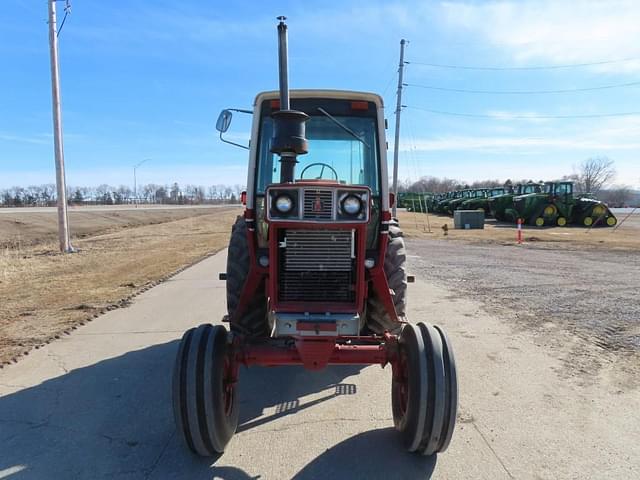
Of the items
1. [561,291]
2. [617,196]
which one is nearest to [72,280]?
[561,291]

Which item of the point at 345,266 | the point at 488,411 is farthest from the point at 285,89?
the point at 488,411

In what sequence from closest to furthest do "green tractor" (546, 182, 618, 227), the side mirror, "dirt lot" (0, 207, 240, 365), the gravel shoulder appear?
the side mirror
the gravel shoulder
"dirt lot" (0, 207, 240, 365)
"green tractor" (546, 182, 618, 227)

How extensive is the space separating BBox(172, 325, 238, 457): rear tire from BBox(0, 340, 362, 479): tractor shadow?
0.18m

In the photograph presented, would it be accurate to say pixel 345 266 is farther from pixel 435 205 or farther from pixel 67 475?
pixel 435 205

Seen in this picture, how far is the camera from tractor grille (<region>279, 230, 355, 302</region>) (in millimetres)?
3324

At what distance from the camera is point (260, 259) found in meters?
3.77

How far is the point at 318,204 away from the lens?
3172mm

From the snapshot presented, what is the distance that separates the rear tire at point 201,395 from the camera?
2.96 metres

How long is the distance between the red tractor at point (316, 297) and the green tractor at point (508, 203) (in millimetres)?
27874

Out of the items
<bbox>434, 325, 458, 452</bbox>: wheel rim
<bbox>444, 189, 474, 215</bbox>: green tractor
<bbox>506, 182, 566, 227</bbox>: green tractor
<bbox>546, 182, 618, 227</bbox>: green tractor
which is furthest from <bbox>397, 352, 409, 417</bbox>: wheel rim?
<bbox>444, 189, 474, 215</bbox>: green tractor

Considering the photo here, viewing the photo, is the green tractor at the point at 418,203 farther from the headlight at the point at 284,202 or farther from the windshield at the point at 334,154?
the headlight at the point at 284,202

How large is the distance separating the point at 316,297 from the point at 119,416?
1885 millimetres

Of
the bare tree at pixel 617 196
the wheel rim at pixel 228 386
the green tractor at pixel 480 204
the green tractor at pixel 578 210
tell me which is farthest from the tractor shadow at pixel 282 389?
the bare tree at pixel 617 196

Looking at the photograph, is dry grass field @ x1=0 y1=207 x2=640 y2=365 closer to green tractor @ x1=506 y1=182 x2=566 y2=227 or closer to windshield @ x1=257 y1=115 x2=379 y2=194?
windshield @ x1=257 y1=115 x2=379 y2=194
